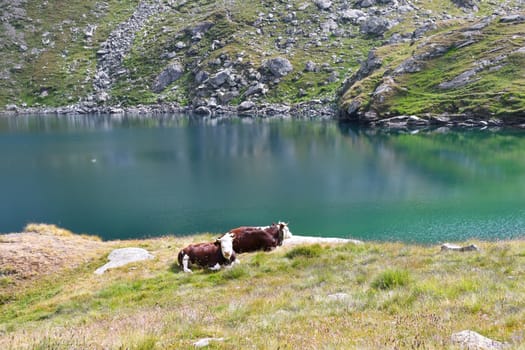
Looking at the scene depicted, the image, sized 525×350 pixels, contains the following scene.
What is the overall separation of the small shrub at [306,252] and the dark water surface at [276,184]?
1916 cm

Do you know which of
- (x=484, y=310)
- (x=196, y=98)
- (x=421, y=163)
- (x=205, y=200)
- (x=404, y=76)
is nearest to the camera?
(x=484, y=310)

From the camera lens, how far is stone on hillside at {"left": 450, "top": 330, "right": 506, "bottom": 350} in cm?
668

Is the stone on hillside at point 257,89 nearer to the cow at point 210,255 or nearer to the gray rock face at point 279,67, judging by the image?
the gray rock face at point 279,67

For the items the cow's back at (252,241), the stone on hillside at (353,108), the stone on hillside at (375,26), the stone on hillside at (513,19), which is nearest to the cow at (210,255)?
the cow's back at (252,241)

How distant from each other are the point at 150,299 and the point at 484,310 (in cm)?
1029

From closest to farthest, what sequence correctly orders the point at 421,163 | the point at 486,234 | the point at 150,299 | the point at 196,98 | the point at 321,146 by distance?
the point at 150,299 < the point at 486,234 < the point at 421,163 < the point at 321,146 < the point at 196,98

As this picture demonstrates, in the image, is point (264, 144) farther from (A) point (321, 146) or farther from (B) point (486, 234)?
(B) point (486, 234)

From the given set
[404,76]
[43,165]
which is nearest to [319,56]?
[404,76]

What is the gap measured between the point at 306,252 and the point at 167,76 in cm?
18361

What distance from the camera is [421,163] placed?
231 feet

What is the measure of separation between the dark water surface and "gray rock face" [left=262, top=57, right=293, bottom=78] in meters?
74.7

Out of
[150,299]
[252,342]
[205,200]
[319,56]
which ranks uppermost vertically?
[319,56]

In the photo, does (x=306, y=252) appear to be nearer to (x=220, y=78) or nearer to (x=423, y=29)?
(x=220, y=78)

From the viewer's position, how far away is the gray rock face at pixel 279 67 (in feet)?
572
